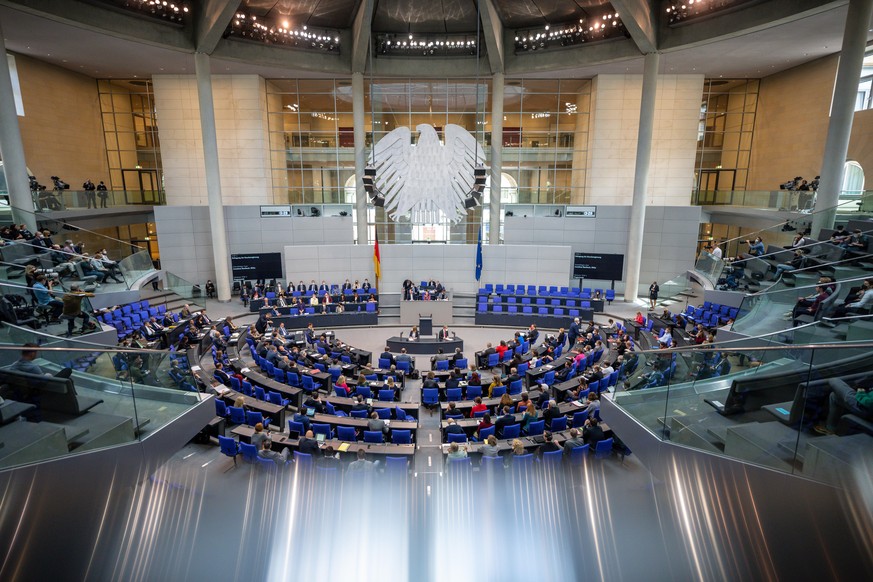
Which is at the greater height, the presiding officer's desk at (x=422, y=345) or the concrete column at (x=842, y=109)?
the concrete column at (x=842, y=109)

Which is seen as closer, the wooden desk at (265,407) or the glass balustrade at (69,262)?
the wooden desk at (265,407)

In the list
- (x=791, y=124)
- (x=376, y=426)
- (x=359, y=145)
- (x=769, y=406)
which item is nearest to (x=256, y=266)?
(x=359, y=145)

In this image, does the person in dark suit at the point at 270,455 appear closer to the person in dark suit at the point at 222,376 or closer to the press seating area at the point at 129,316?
the person in dark suit at the point at 222,376

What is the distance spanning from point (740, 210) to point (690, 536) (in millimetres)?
20207

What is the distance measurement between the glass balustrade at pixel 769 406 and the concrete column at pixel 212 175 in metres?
19.1

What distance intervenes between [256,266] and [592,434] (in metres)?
18.2

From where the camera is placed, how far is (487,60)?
21.5m

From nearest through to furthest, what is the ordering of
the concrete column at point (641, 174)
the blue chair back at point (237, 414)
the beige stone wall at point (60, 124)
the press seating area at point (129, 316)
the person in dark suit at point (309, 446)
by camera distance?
the person in dark suit at point (309, 446) → the blue chair back at point (237, 414) → the press seating area at point (129, 316) → the concrete column at point (641, 174) → the beige stone wall at point (60, 124)

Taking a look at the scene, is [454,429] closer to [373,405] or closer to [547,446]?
[547,446]

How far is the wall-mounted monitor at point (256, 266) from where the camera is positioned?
21.7 m

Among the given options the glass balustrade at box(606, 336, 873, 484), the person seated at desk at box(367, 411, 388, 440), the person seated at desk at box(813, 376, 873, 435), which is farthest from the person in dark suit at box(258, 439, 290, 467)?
the person seated at desk at box(813, 376, 873, 435)

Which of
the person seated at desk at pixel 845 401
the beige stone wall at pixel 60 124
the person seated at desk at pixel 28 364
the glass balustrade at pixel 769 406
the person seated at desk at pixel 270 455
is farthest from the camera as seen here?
the beige stone wall at pixel 60 124

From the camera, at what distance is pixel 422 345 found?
1541 cm

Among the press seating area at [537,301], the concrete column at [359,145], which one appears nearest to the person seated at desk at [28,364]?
the press seating area at [537,301]
